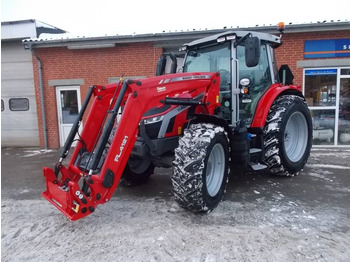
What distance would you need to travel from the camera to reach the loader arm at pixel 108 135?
2.78 m

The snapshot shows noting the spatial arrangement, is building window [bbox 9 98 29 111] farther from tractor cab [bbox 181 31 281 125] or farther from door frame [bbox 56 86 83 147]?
tractor cab [bbox 181 31 281 125]

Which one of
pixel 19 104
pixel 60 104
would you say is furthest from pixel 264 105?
pixel 19 104

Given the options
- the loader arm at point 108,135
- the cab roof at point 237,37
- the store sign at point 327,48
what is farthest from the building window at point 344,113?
the loader arm at point 108,135

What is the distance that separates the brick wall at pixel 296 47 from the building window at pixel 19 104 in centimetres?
799

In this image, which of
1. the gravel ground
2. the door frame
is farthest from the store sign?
the door frame

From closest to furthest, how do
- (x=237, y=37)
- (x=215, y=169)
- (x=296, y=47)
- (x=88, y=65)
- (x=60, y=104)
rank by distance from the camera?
(x=215, y=169), (x=237, y=37), (x=296, y=47), (x=88, y=65), (x=60, y=104)

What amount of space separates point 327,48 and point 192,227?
6.53 meters

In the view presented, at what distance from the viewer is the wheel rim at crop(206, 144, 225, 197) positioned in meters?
3.55

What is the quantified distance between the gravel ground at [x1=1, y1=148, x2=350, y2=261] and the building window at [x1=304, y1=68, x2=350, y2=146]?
3459 mm

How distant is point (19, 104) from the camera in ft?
29.8

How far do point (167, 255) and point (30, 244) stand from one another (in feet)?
4.85

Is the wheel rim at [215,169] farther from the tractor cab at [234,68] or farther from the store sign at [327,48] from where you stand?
the store sign at [327,48]

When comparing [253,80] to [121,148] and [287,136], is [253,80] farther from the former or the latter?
[121,148]

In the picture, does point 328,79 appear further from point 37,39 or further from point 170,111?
point 37,39
